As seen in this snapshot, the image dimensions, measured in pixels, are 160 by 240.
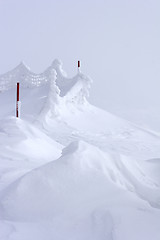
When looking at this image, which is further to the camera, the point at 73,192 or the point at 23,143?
the point at 23,143

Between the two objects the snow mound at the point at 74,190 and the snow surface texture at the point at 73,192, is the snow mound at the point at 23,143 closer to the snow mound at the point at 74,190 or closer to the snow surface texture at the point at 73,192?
the snow surface texture at the point at 73,192

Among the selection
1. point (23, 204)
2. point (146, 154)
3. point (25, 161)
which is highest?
point (23, 204)

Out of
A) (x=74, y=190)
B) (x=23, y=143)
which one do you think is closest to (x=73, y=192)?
(x=74, y=190)

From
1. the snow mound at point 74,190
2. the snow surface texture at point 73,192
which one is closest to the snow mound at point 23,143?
the snow surface texture at point 73,192

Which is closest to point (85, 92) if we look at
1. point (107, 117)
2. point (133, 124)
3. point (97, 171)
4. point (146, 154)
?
point (107, 117)

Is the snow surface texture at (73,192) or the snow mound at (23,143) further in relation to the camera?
the snow mound at (23,143)

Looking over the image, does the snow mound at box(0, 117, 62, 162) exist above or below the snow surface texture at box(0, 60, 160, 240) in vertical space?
below

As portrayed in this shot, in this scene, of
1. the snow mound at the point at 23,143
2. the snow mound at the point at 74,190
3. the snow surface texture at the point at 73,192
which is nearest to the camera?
the snow surface texture at the point at 73,192

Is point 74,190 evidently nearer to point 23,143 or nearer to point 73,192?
point 73,192

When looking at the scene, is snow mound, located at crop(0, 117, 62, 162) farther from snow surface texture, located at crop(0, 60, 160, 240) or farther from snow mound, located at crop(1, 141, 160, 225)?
snow mound, located at crop(1, 141, 160, 225)

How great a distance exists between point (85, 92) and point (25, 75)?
2.85 m

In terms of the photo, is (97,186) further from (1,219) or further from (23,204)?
(1,219)

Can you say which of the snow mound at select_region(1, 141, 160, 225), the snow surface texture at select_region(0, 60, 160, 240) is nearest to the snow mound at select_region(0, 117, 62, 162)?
the snow surface texture at select_region(0, 60, 160, 240)

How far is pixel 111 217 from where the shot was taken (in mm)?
2674
